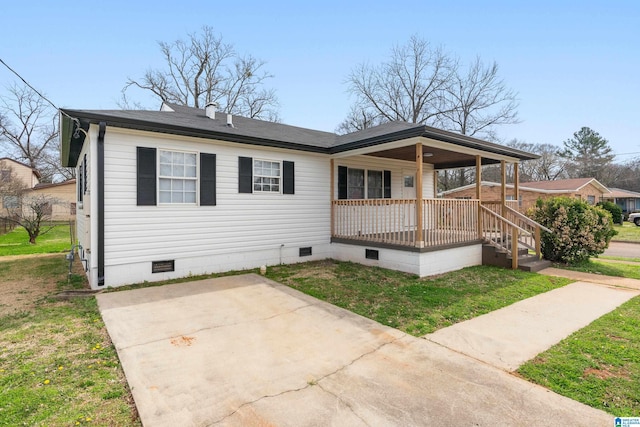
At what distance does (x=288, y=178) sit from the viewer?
27.8 feet

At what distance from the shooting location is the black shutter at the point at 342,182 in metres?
9.49

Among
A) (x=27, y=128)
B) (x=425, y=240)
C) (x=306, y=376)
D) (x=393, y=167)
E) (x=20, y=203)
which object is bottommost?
(x=306, y=376)

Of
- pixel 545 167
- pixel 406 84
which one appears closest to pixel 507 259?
pixel 406 84

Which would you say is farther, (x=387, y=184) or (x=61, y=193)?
(x=61, y=193)

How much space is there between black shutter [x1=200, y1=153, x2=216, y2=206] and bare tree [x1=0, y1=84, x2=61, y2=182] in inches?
1250

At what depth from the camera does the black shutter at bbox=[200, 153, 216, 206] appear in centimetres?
702

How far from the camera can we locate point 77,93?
1480 cm

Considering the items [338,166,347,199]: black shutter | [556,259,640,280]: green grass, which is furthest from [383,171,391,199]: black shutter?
[556,259,640,280]: green grass

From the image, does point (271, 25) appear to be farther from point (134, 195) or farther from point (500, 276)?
point (500, 276)

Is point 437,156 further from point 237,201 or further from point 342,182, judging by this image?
point 237,201

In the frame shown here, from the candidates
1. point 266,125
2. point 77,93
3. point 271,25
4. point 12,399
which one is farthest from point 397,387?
point 77,93

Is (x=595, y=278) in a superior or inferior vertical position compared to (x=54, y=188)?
inferior

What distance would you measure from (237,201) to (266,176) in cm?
106

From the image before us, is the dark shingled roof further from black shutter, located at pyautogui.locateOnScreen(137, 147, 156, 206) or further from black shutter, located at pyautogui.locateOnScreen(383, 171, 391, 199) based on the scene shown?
black shutter, located at pyautogui.locateOnScreen(383, 171, 391, 199)
